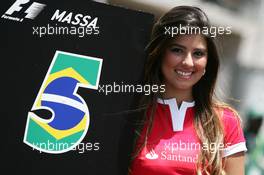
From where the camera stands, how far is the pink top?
67.9 inches

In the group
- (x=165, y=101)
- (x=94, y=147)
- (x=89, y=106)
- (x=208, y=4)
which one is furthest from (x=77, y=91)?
(x=208, y=4)

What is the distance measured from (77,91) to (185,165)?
0.42 m

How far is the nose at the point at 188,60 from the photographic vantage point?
1.75 m

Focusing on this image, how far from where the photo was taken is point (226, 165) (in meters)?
1.79

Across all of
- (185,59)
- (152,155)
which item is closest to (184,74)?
(185,59)

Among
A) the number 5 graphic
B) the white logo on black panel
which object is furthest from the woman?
the white logo on black panel

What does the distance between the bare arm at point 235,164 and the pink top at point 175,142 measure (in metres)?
0.02

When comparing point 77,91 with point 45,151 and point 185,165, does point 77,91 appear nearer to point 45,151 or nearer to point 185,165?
point 45,151

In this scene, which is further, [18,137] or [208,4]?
[208,4]

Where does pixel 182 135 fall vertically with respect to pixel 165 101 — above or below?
below
